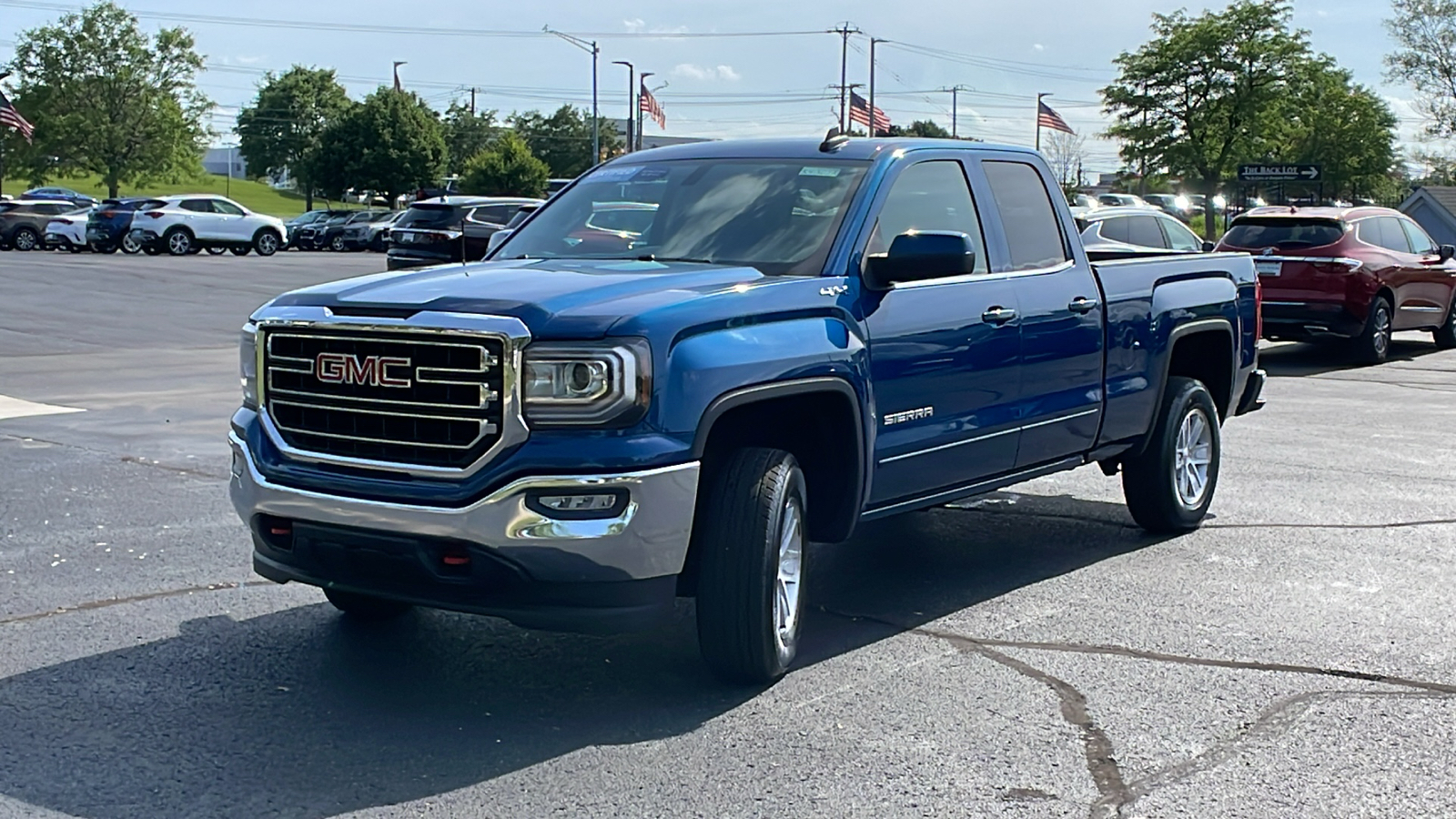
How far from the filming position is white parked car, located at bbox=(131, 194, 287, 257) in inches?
1662

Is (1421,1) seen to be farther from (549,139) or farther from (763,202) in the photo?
(763,202)

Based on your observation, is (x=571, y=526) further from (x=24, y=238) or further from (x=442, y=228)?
(x=24, y=238)

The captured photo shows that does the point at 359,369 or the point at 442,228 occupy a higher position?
the point at 359,369

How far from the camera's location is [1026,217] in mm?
7031

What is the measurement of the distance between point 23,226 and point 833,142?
43932 millimetres

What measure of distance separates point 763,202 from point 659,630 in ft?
5.57

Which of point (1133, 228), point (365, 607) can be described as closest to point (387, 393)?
point (365, 607)

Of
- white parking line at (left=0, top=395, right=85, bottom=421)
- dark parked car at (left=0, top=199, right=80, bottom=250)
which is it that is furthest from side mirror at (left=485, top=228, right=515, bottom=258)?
dark parked car at (left=0, top=199, right=80, bottom=250)

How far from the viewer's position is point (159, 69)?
78.2 m

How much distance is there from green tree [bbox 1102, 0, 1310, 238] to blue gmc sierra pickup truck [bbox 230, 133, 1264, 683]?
50373 mm

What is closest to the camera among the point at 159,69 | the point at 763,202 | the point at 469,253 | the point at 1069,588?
the point at 763,202

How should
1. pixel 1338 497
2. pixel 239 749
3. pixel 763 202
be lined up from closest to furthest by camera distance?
pixel 239 749
pixel 763 202
pixel 1338 497

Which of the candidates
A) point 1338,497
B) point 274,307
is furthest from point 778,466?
point 1338,497

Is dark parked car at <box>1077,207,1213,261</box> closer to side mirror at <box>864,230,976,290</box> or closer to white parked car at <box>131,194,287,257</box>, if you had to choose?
side mirror at <box>864,230,976,290</box>
